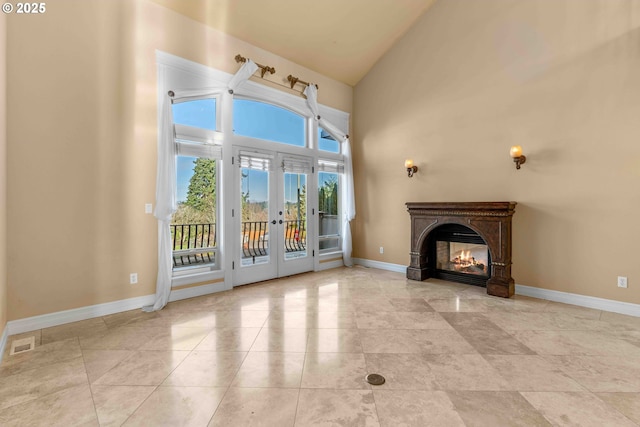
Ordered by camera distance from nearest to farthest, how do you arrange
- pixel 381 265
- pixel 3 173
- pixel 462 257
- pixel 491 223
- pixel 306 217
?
pixel 3 173, pixel 491 223, pixel 462 257, pixel 306 217, pixel 381 265

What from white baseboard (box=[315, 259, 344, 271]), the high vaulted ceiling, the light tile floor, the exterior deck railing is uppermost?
the high vaulted ceiling

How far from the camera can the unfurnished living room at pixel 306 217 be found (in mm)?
2092

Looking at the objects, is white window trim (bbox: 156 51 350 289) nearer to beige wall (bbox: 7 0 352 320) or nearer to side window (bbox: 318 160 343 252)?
beige wall (bbox: 7 0 352 320)

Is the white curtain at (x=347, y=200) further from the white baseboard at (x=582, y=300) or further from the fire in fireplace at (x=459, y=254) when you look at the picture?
the white baseboard at (x=582, y=300)

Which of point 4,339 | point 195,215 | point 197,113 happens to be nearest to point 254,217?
point 195,215

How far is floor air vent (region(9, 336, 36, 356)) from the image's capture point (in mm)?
2613

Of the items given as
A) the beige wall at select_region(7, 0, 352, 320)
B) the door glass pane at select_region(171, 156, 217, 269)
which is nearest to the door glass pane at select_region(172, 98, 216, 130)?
the beige wall at select_region(7, 0, 352, 320)

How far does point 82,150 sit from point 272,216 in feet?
8.86

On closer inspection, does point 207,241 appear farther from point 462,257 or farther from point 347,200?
point 462,257

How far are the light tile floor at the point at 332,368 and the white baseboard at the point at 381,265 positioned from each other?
1.87m

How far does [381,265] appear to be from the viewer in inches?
234

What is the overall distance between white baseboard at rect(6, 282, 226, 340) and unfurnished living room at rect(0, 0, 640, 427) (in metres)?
0.02

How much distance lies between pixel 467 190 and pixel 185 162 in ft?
14.2

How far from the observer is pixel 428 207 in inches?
191
